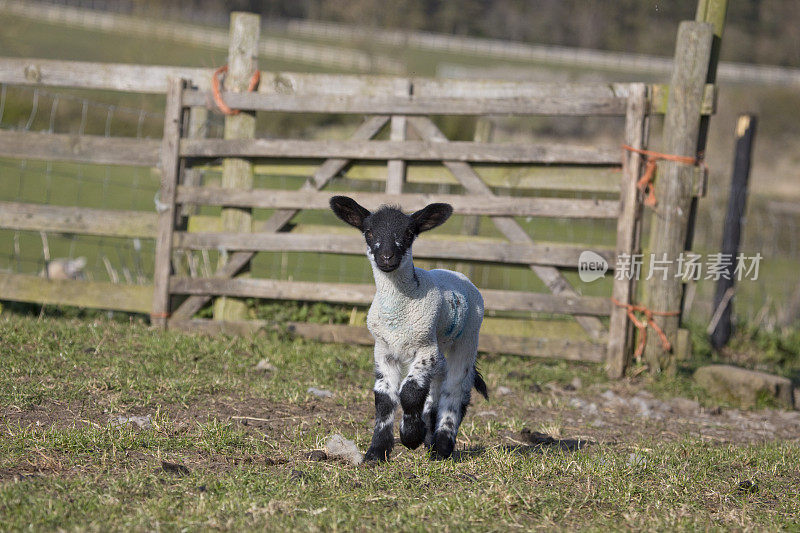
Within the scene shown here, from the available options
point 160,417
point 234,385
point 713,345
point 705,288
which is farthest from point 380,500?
point 705,288

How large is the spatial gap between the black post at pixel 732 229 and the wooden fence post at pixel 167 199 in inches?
264

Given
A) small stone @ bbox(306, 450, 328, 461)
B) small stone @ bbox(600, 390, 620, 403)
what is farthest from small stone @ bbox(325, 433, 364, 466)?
small stone @ bbox(600, 390, 620, 403)

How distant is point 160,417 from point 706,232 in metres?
19.0

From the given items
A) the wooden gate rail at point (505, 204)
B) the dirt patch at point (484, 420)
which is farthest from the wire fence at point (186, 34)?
the dirt patch at point (484, 420)

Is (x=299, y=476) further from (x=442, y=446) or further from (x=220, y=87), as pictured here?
(x=220, y=87)

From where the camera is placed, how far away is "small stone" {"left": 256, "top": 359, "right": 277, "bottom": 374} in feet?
23.7

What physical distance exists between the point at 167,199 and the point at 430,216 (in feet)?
14.5

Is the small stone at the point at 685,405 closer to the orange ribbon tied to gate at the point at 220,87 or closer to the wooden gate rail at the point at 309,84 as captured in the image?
the wooden gate rail at the point at 309,84

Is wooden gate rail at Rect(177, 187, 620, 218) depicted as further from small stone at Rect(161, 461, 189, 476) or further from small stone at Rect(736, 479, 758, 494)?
small stone at Rect(161, 461, 189, 476)

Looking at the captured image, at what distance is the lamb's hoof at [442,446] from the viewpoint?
493cm

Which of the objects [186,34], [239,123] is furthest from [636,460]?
[186,34]

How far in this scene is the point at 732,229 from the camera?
Answer: 1056 cm

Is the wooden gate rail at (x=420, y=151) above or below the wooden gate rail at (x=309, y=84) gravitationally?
below

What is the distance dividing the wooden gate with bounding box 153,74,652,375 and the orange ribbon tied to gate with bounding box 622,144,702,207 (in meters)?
0.08
